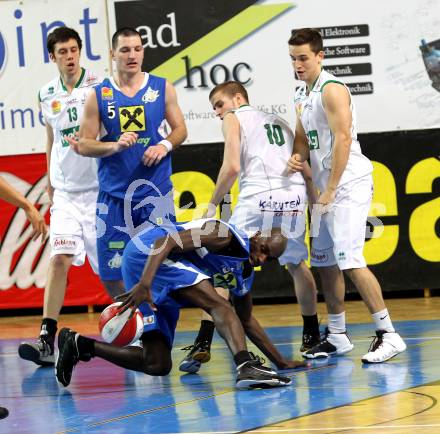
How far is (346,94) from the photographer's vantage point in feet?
28.5

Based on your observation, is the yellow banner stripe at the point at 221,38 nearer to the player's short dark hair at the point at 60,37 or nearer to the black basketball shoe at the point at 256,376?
the player's short dark hair at the point at 60,37

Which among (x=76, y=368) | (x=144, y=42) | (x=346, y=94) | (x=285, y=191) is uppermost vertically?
(x=144, y=42)

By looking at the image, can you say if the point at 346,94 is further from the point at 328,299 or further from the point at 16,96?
the point at 16,96

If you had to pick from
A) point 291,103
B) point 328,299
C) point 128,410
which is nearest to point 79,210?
point 328,299

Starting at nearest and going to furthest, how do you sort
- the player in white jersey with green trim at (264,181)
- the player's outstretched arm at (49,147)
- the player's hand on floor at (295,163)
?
the player's hand on floor at (295,163) < the player in white jersey with green trim at (264,181) < the player's outstretched arm at (49,147)

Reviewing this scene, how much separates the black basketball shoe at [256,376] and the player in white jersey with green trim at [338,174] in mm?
1239

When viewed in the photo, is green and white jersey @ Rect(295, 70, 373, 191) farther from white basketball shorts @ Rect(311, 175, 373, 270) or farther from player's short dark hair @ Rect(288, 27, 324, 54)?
player's short dark hair @ Rect(288, 27, 324, 54)

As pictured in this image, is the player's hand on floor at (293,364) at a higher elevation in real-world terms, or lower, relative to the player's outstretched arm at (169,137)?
lower

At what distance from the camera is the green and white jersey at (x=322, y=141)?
878 cm

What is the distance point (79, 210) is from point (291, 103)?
3858mm

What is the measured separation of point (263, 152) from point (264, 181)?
0.24 m

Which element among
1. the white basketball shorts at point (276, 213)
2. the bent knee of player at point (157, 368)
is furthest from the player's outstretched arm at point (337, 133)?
the bent knee of player at point (157, 368)

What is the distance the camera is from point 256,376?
7312mm

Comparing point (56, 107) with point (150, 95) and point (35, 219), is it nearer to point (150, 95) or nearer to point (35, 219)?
point (150, 95)
